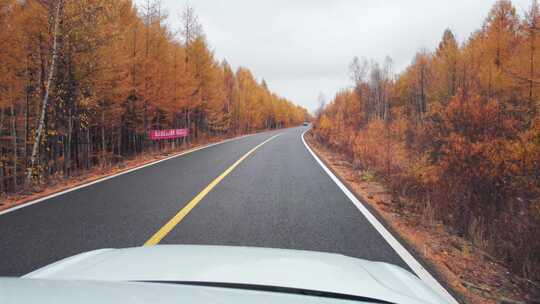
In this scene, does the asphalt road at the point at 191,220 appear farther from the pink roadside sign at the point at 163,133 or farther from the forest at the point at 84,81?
the pink roadside sign at the point at 163,133

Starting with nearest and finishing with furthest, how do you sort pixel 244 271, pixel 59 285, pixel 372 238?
1. pixel 59 285
2. pixel 244 271
3. pixel 372 238

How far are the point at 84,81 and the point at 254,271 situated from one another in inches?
506

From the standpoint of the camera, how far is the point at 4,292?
56.3 inches

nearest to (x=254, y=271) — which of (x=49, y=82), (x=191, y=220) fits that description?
(x=191, y=220)

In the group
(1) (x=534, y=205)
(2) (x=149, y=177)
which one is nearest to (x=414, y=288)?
(1) (x=534, y=205)

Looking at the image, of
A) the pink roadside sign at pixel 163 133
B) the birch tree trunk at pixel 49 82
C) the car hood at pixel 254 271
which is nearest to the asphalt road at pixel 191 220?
the car hood at pixel 254 271

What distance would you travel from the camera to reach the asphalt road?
3.56 m

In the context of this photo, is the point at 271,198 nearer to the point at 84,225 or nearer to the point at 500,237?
the point at 84,225

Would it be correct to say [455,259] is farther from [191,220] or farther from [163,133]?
[163,133]

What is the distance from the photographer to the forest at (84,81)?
9594mm

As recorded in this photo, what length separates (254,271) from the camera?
189 centimetres

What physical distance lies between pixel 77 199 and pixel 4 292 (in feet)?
17.4

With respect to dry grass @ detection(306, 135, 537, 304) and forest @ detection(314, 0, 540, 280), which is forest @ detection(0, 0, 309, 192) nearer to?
dry grass @ detection(306, 135, 537, 304)

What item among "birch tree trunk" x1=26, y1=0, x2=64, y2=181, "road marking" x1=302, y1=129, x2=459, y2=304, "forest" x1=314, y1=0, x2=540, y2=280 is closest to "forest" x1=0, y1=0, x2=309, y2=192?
"birch tree trunk" x1=26, y1=0, x2=64, y2=181
